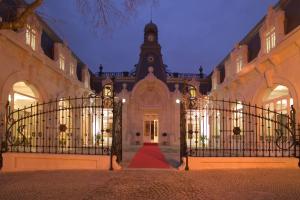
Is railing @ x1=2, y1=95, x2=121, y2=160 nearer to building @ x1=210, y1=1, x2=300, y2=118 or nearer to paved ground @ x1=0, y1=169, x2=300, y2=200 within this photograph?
paved ground @ x1=0, y1=169, x2=300, y2=200

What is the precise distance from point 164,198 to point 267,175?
3.97m

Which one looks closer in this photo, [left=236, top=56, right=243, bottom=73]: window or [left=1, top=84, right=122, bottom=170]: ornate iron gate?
[left=1, top=84, right=122, bottom=170]: ornate iron gate

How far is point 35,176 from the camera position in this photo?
8867mm

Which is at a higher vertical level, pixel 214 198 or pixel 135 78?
pixel 135 78

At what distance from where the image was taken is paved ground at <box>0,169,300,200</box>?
6594mm

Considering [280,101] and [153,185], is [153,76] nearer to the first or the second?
[280,101]

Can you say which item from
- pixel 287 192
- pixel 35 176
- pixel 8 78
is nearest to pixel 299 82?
pixel 287 192

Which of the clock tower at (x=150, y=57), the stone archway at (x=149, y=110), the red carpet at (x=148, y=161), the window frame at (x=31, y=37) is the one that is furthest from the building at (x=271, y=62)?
the window frame at (x=31, y=37)

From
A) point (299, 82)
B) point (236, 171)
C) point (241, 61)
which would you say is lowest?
point (236, 171)

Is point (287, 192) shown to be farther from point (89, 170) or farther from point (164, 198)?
point (89, 170)

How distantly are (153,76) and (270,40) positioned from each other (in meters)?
15.2

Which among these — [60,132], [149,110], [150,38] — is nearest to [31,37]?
[60,132]

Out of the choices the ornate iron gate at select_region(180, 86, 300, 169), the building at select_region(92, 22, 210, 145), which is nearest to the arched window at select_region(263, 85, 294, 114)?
the ornate iron gate at select_region(180, 86, 300, 169)

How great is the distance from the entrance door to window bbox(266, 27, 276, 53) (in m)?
16.8
